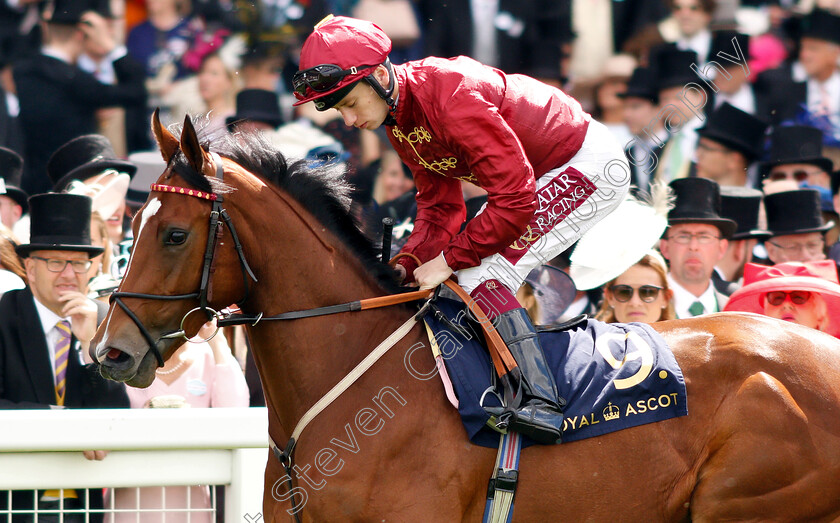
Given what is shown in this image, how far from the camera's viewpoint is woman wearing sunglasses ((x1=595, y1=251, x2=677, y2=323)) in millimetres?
5355

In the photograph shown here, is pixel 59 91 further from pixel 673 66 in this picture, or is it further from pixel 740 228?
pixel 740 228

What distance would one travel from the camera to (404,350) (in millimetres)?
3445

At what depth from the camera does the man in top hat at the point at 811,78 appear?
8484 mm

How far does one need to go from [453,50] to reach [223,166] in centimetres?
534

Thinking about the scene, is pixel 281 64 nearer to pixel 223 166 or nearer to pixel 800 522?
pixel 223 166

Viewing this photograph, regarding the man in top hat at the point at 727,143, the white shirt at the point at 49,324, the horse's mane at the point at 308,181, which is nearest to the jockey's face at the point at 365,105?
the horse's mane at the point at 308,181

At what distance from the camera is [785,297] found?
188 inches

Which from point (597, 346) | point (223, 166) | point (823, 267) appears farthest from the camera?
point (823, 267)

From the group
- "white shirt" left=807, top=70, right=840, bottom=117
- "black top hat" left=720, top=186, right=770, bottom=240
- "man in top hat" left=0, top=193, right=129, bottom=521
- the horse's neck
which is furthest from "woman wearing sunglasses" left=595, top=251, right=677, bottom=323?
"white shirt" left=807, top=70, right=840, bottom=117

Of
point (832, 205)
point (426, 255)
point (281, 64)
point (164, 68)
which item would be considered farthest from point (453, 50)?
point (426, 255)

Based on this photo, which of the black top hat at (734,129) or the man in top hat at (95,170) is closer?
the man in top hat at (95,170)

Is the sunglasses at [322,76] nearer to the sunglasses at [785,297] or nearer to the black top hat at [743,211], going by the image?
the sunglasses at [785,297]

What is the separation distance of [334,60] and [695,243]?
11.9 feet

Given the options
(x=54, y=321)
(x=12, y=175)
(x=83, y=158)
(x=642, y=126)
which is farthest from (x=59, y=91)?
(x=642, y=126)
